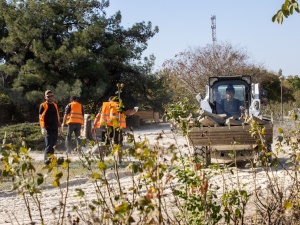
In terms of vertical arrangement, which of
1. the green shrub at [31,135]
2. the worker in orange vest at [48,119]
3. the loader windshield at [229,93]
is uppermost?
the loader windshield at [229,93]

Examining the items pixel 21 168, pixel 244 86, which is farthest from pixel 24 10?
pixel 21 168

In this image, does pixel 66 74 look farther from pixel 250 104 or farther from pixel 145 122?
pixel 250 104

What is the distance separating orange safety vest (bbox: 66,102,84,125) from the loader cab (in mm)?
3549

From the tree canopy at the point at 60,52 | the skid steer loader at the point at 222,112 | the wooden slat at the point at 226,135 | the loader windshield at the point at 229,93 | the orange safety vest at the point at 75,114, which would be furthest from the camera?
the tree canopy at the point at 60,52

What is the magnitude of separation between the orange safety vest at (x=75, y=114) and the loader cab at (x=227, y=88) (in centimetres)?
355

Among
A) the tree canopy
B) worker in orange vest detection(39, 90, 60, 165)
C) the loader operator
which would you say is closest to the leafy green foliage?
worker in orange vest detection(39, 90, 60, 165)

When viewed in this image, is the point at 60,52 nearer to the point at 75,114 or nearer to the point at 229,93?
the point at 75,114

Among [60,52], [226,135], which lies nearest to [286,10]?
[226,135]

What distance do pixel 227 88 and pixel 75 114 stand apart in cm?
419

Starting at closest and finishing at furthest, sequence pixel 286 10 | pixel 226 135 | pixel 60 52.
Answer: pixel 286 10, pixel 226 135, pixel 60 52

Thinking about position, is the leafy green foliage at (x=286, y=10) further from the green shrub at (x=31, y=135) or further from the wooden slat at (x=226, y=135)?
the green shrub at (x=31, y=135)

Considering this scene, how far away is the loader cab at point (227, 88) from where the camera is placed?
44.2 feet

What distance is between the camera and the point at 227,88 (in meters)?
13.5

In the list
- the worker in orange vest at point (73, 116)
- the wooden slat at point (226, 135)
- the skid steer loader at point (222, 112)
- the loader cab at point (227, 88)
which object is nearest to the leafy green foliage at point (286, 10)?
the wooden slat at point (226, 135)
